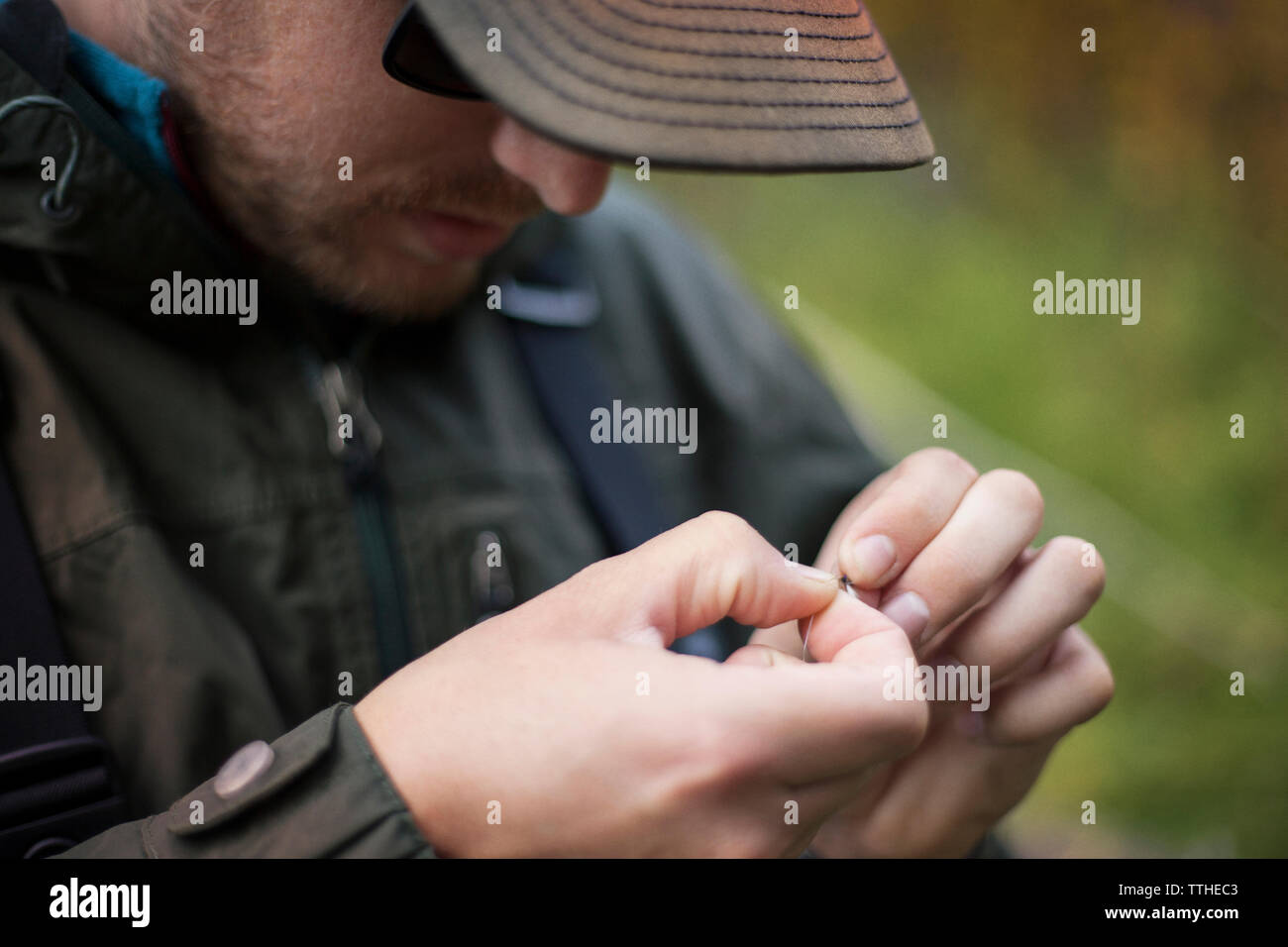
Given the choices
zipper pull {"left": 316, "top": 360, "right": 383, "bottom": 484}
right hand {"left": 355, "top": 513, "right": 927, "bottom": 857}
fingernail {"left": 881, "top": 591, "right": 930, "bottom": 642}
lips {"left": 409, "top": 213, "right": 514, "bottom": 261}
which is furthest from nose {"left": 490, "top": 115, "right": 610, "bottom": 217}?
fingernail {"left": 881, "top": 591, "right": 930, "bottom": 642}

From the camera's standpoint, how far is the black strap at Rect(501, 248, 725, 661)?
183cm

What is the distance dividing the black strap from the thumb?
622 mm

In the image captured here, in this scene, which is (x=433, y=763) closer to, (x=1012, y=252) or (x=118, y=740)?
(x=118, y=740)

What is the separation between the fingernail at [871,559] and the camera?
4.40ft

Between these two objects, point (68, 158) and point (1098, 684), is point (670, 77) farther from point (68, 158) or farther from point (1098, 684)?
point (1098, 684)

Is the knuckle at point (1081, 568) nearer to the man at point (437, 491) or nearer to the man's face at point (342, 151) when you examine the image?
the man at point (437, 491)

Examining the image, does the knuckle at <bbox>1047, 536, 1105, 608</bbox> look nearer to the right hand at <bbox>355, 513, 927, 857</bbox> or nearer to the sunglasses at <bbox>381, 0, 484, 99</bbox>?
the right hand at <bbox>355, 513, 927, 857</bbox>

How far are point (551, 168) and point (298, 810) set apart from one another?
92 cm

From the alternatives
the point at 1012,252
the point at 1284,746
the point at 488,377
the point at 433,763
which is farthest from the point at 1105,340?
the point at 433,763

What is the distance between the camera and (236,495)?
1.52m

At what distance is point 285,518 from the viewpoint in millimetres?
1539

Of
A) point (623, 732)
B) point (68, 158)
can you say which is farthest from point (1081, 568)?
point (68, 158)

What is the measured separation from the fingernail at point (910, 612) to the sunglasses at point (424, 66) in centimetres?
89
